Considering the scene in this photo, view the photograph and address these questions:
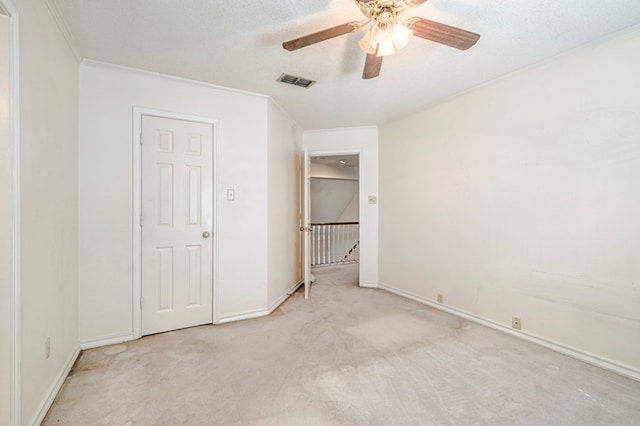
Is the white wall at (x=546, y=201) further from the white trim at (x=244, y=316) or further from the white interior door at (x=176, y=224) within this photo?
the white interior door at (x=176, y=224)

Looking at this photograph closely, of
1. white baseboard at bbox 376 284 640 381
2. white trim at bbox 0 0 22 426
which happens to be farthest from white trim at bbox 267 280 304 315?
white trim at bbox 0 0 22 426

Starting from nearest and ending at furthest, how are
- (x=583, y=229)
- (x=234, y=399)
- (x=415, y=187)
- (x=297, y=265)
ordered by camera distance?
(x=234, y=399) → (x=583, y=229) → (x=415, y=187) → (x=297, y=265)

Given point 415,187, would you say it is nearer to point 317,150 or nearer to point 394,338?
point 317,150

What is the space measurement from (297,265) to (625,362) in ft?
11.6

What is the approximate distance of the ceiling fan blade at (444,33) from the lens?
5.38ft

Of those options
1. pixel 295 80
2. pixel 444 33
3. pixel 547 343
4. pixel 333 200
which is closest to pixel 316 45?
pixel 295 80

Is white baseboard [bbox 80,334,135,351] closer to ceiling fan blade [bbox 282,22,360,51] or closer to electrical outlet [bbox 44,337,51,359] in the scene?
electrical outlet [bbox 44,337,51,359]

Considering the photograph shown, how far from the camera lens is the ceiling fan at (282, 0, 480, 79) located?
1623mm

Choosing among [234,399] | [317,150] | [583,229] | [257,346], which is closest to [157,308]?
[257,346]

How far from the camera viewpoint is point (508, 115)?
276 centimetres

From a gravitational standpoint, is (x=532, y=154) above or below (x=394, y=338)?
above

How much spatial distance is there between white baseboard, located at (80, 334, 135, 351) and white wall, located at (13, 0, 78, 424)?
165 mm

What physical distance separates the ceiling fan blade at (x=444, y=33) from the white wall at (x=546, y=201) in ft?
4.16

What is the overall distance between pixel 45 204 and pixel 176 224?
112cm
